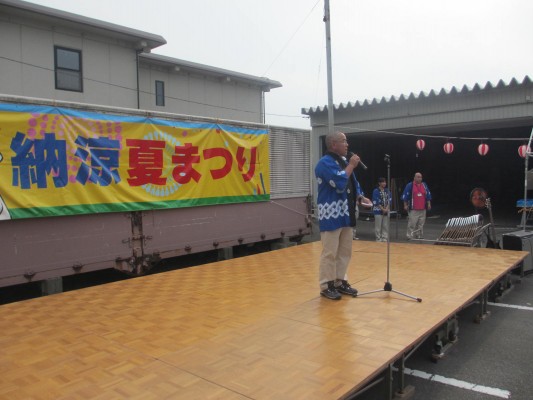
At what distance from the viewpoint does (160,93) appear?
47.8ft

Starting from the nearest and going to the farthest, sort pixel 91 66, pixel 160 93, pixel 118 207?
pixel 118 207
pixel 91 66
pixel 160 93

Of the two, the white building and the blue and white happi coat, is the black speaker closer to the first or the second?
the blue and white happi coat

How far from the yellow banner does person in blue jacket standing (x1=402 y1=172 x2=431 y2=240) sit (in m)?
3.98

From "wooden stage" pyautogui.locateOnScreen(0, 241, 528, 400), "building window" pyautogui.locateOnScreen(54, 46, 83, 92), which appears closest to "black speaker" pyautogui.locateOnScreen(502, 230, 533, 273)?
"wooden stage" pyautogui.locateOnScreen(0, 241, 528, 400)

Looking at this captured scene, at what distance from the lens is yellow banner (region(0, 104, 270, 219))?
5.29 metres

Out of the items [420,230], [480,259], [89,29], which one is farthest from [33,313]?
[89,29]

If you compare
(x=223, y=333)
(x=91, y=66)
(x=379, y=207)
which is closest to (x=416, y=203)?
(x=379, y=207)

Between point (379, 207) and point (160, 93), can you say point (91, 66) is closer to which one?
point (160, 93)

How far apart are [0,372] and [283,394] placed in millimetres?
1858

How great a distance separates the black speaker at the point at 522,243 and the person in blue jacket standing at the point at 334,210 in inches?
148

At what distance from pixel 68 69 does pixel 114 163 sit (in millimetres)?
Answer: 6980

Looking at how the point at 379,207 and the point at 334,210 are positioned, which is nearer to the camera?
the point at 334,210

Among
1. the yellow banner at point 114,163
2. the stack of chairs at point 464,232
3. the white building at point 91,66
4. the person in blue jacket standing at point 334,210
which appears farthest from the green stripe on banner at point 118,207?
the white building at point 91,66

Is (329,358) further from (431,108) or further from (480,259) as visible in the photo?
(431,108)
